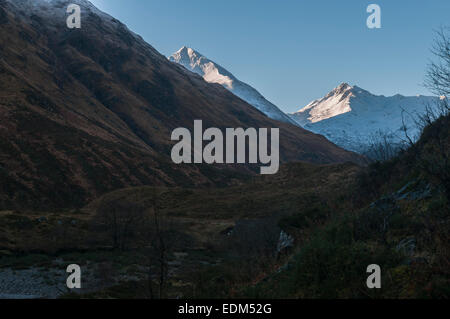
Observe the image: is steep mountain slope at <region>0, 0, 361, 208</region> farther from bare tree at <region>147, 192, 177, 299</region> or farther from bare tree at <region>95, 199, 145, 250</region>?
bare tree at <region>147, 192, 177, 299</region>

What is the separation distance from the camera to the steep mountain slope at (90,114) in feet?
177

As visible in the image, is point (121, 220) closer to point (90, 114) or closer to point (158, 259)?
point (158, 259)

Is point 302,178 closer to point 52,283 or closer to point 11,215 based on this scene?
point 11,215

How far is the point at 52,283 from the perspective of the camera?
1947 cm

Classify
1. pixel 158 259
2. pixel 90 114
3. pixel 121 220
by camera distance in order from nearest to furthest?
1. pixel 158 259
2. pixel 121 220
3. pixel 90 114

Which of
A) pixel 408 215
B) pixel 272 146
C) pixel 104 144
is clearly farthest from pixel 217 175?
pixel 408 215

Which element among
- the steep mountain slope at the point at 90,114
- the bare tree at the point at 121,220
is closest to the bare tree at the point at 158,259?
the bare tree at the point at 121,220

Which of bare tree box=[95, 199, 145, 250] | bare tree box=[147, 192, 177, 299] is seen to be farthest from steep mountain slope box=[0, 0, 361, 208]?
bare tree box=[147, 192, 177, 299]

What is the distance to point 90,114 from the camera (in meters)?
85.9

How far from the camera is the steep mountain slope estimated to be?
177 feet

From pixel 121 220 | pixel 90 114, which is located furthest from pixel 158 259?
pixel 90 114

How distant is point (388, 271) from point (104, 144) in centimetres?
6760

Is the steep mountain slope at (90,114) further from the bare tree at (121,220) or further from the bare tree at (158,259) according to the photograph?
the bare tree at (158,259)

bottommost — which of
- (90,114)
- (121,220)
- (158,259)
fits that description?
(158,259)
